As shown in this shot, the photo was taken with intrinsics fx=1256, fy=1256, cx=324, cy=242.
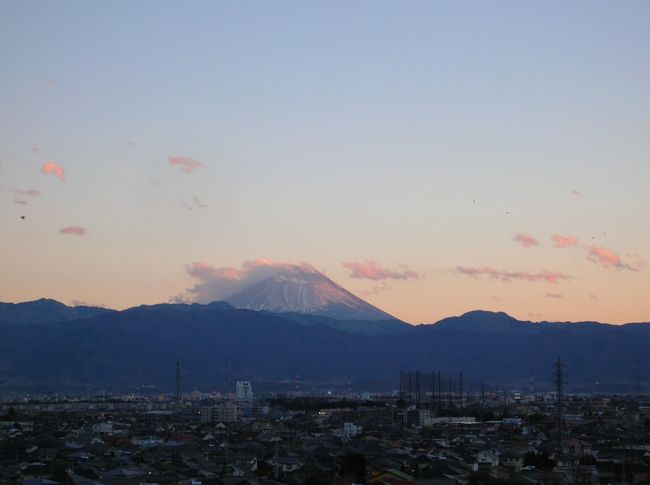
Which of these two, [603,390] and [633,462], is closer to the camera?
[633,462]

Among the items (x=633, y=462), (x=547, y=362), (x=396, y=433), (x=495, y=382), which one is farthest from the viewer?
(x=547, y=362)

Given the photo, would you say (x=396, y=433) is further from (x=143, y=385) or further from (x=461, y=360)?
(x=461, y=360)

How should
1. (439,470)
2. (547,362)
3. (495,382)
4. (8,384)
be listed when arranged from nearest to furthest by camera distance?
(439,470)
(8,384)
(495,382)
(547,362)

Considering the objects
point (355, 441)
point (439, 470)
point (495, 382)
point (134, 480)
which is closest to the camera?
point (134, 480)

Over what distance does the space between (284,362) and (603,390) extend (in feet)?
200

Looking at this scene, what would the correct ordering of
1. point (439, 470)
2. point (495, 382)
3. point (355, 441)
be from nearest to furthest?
point (439, 470) → point (355, 441) → point (495, 382)

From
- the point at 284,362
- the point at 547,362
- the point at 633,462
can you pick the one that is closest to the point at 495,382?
the point at 547,362

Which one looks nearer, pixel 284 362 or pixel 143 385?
pixel 143 385

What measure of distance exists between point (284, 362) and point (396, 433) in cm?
14060

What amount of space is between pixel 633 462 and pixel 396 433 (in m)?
18.5

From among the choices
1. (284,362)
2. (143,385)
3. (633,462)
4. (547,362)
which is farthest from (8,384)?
(633,462)

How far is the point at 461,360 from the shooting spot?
196000 mm

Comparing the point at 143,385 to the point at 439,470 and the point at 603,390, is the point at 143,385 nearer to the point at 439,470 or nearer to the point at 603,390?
the point at 603,390

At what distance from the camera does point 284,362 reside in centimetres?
19500
